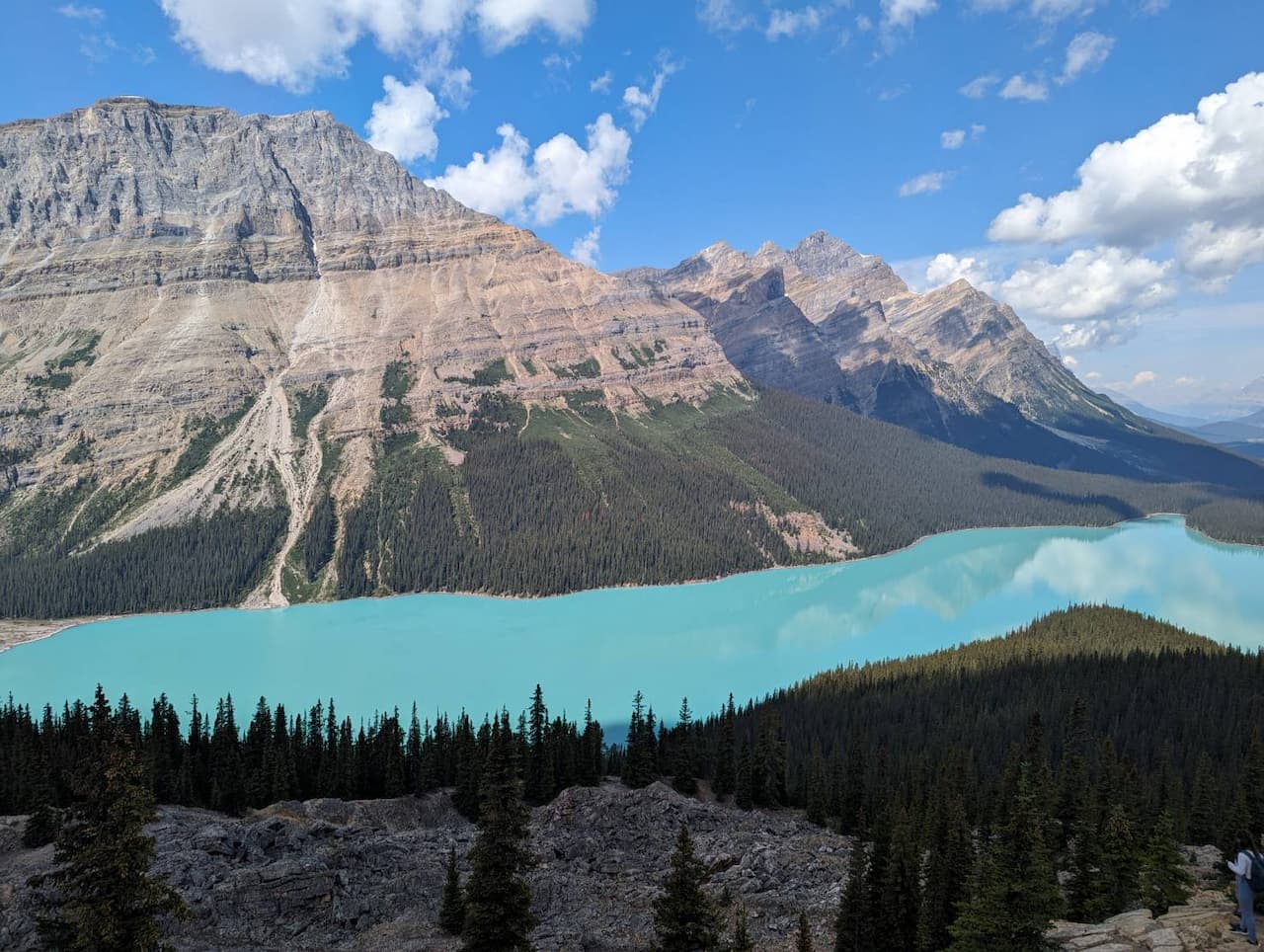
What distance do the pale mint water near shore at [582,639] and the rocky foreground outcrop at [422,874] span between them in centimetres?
4540

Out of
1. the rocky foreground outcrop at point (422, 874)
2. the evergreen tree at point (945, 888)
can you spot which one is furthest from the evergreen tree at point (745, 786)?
the evergreen tree at point (945, 888)

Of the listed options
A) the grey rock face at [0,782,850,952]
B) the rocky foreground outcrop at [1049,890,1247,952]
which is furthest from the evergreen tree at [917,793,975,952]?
the rocky foreground outcrop at [1049,890,1247,952]

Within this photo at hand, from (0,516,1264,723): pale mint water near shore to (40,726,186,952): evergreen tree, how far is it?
255ft

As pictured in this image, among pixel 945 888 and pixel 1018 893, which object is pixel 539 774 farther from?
pixel 1018 893

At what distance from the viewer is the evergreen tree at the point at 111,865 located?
17969 millimetres

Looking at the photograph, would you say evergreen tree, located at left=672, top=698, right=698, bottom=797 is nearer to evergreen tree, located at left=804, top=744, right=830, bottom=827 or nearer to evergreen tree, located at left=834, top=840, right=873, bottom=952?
evergreen tree, located at left=804, top=744, right=830, bottom=827

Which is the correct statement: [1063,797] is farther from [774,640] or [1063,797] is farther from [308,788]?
[774,640]

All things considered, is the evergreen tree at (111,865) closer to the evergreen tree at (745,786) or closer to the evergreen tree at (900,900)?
the evergreen tree at (900,900)

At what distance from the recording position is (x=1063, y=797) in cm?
5000

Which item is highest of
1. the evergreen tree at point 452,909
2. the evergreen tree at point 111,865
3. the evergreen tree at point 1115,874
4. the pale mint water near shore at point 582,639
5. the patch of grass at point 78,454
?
the patch of grass at point 78,454

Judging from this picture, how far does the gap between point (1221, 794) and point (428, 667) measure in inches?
3590

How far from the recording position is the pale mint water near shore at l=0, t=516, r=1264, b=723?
341 feet

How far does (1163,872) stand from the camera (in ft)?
96.1

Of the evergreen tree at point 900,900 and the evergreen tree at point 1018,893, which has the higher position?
the evergreen tree at point 1018,893
